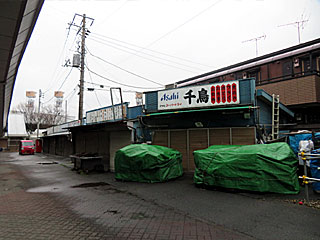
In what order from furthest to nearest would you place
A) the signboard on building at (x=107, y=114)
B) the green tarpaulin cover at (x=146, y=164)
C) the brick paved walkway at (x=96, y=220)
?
the signboard on building at (x=107, y=114) → the green tarpaulin cover at (x=146, y=164) → the brick paved walkway at (x=96, y=220)

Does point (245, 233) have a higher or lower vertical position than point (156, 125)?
lower

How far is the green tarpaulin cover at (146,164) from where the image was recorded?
29.7ft

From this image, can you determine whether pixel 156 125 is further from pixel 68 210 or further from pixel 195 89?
pixel 68 210

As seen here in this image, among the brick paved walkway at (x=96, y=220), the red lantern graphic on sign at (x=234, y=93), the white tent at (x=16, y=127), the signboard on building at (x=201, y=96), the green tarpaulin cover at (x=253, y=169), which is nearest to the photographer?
the brick paved walkway at (x=96, y=220)

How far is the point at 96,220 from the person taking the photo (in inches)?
203

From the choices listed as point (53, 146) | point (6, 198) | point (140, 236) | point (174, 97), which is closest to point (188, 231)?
point (140, 236)

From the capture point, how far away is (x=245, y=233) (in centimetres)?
427

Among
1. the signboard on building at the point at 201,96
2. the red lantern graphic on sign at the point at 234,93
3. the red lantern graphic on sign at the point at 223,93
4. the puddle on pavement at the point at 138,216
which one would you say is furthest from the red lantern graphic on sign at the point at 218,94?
the puddle on pavement at the point at 138,216

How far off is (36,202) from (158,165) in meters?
4.47

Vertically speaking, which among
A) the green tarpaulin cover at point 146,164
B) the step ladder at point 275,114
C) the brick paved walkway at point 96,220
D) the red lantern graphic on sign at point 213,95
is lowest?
the brick paved walkway at point 96,220

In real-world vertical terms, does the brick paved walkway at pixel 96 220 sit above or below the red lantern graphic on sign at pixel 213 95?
below

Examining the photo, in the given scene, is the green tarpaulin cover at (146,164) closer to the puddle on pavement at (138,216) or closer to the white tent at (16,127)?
the puddle on pavement at (138,216)

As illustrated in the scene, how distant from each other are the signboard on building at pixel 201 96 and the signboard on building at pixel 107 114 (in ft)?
12.2

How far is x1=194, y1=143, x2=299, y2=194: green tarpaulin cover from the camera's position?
6.64 metres
